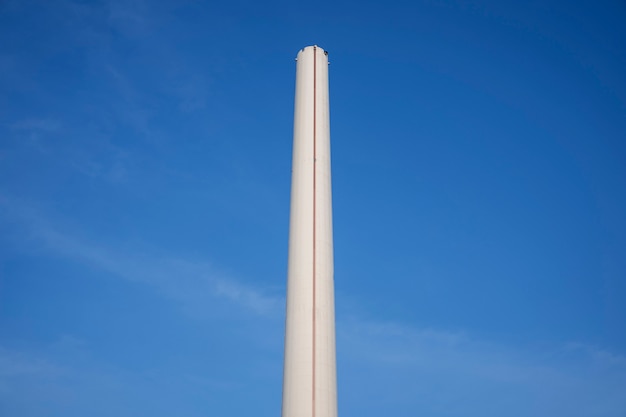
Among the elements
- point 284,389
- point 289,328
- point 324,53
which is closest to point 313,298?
point 289,328

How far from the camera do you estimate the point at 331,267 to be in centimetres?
4353

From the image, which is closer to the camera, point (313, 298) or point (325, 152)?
point (313, 298)

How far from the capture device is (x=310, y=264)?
42625 millimetres

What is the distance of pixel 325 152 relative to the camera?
4816 cm

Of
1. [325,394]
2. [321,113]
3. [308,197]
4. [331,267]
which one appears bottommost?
[325,394]

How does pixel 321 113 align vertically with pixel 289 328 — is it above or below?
above

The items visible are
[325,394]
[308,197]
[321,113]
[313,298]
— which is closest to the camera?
[325,394]

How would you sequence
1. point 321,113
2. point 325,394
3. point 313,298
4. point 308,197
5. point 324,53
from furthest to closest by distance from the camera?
point 324,53 < point 321,113 < point 308,197 < point 313,298 < point 325,394

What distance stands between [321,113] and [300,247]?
12026 mm

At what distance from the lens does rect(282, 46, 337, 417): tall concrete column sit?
39.0 metres

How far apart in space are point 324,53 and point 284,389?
2770 cm

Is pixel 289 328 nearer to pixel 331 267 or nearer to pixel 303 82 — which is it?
pixel 331 267

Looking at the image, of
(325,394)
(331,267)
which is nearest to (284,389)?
(325,394)

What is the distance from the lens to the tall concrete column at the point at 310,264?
3900 centimetres
